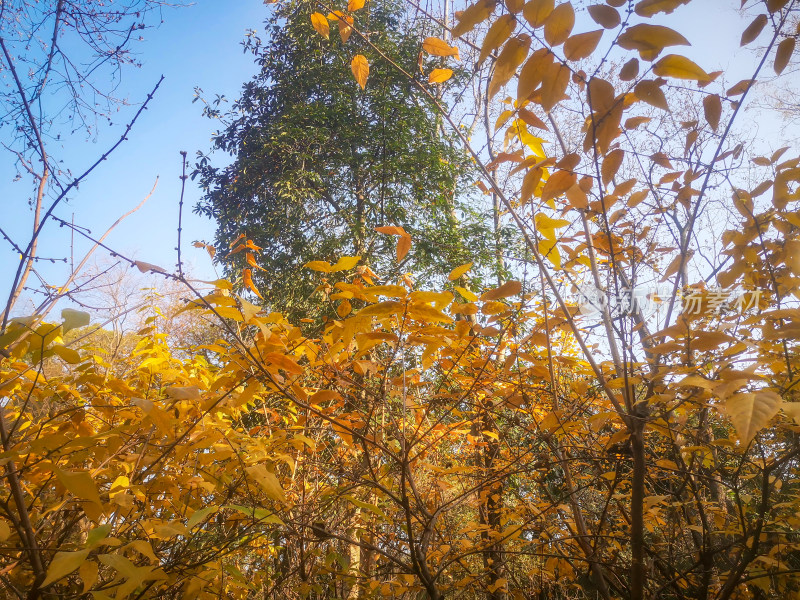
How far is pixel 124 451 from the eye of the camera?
123 cm

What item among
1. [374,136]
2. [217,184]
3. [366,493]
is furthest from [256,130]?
[366,493]

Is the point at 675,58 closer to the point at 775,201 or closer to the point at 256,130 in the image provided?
the point at 775,201

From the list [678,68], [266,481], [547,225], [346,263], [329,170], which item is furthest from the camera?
[329,170]

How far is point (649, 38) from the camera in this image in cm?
54

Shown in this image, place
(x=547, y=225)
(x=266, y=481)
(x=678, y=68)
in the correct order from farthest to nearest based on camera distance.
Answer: (x=547, y=225), (x=266, y=481), (x=678, y=68)

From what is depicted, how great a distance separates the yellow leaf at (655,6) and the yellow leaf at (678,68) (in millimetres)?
54

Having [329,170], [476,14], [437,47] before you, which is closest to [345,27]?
[437,47]

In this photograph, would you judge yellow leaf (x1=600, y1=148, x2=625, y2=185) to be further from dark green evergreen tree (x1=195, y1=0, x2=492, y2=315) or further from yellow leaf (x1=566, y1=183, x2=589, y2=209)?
dark green evergreen tree (x1=195, y1=0, x2=492, y2=315)

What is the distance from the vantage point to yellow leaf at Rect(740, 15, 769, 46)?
2.45 feet

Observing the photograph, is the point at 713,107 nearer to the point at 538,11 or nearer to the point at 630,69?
the point at 630,69

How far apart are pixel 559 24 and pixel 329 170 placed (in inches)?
235

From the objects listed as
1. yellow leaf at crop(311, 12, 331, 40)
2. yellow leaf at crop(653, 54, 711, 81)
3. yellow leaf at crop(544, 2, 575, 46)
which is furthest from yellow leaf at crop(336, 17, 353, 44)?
yellow leaf at crop(653, 54, 711, 81)

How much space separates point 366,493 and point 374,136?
4.91m

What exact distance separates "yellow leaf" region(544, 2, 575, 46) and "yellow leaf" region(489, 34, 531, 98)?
33 mm
